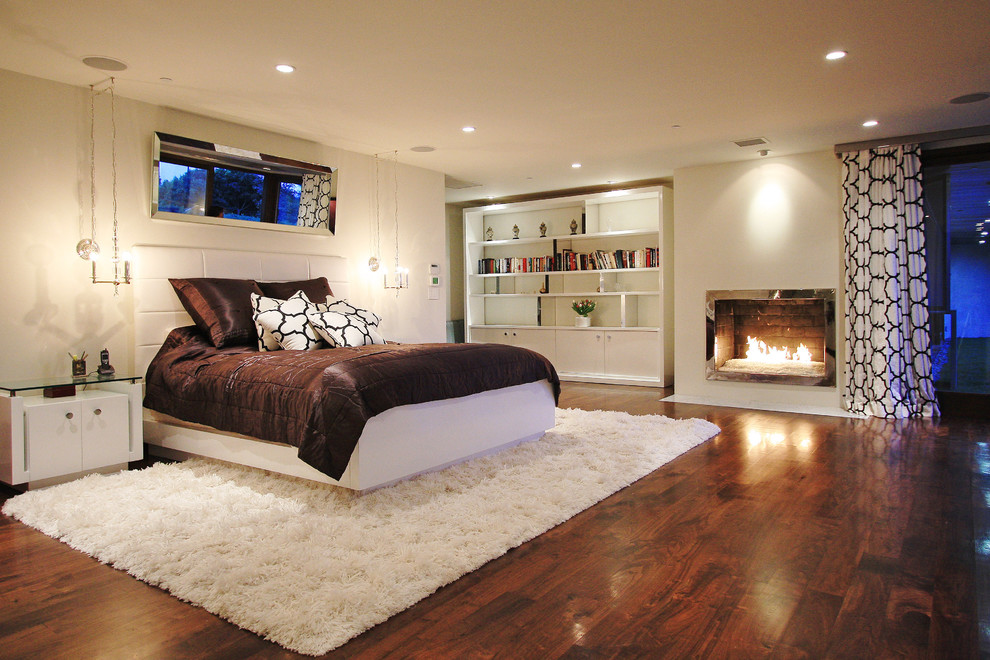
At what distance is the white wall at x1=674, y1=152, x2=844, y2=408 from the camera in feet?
18.6

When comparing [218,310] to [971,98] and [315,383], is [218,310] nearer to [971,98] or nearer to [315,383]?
[315,383]

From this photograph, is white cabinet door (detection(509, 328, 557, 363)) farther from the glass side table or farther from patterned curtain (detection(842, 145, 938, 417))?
the glass side table

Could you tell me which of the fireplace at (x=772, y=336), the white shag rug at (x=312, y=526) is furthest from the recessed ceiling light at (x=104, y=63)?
the fireplace at (x=772, y=336)

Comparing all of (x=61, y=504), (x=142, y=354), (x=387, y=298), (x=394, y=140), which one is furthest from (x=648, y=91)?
(x=61, y=504)

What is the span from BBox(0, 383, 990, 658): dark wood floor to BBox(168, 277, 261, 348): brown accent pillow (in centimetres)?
155

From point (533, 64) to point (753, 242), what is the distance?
3.34 meters

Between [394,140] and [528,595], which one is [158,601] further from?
[394,140]

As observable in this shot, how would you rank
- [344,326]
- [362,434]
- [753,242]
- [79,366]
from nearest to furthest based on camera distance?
[362,434], [79,366], [344,326], [753,242]

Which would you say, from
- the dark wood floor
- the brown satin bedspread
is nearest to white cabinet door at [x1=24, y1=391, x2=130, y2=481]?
the brown satin bedspread

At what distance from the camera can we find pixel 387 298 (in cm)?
596

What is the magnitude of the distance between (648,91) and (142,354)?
3.64 metres

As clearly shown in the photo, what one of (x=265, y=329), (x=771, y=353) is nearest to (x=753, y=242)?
→ (x=771, y=353)

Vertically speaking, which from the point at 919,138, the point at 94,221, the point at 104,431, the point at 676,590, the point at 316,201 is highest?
the point at 919,138

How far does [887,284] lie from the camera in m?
5.32
